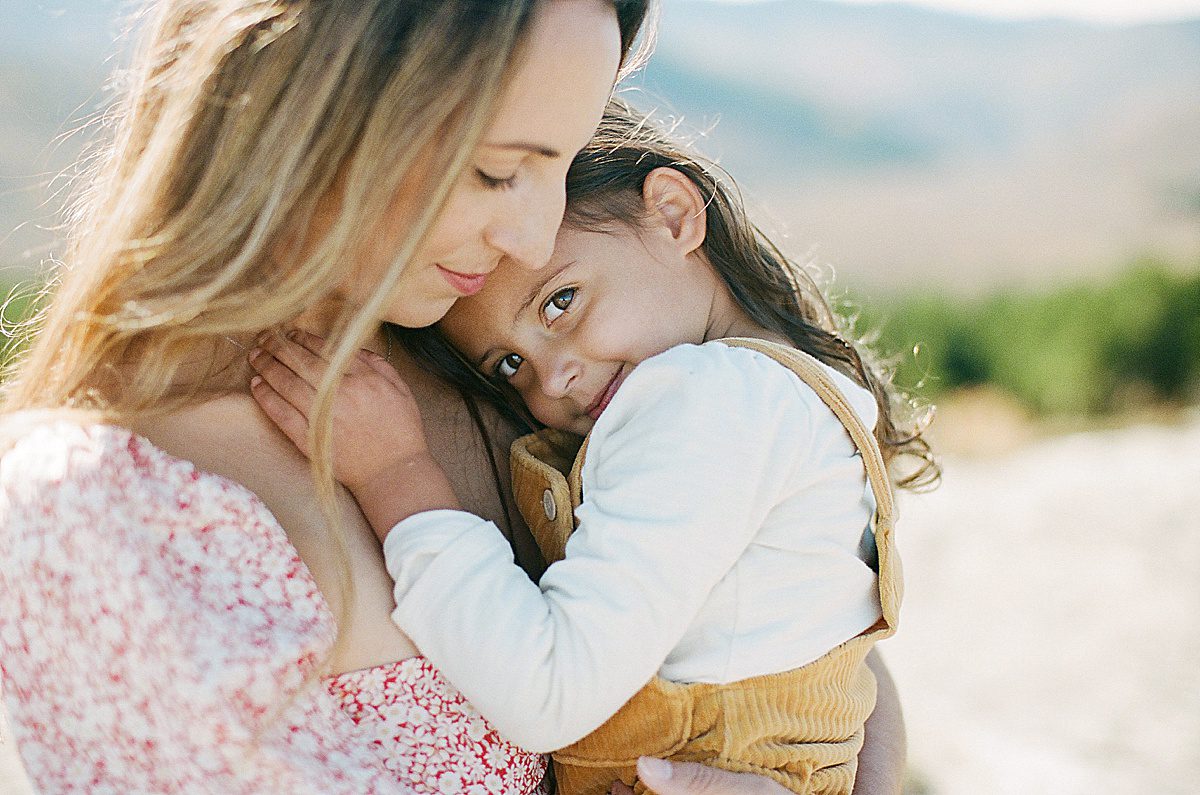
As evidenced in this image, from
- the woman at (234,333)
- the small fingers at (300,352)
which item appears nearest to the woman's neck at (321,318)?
the small fingers at (300,352)

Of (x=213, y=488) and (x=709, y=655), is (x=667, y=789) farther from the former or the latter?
(x=213, y=488)

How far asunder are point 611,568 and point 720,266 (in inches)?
30.0

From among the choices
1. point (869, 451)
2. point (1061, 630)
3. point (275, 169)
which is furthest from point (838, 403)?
point (1061, 630)

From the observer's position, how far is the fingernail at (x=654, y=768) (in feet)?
4.88

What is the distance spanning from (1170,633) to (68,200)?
4233mm

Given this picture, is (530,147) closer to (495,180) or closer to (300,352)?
(495,180)

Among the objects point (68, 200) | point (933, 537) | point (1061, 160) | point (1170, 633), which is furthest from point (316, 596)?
point (1061, 160)

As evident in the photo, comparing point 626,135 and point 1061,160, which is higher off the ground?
point 626,135

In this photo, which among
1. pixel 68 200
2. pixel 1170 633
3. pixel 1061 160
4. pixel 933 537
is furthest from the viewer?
pixel 1061 160

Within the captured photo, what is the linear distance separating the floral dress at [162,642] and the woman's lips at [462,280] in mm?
364

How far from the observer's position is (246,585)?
1389 mm

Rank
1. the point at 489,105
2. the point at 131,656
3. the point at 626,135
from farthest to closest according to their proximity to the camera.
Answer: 1. the point at 626,135
2. the point at 489,105
3. the point at 131,656

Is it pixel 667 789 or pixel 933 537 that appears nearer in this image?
pixel 667 789

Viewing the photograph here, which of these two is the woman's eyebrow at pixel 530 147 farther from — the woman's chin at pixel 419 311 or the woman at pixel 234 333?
the woman's chin at pixel 419 311
